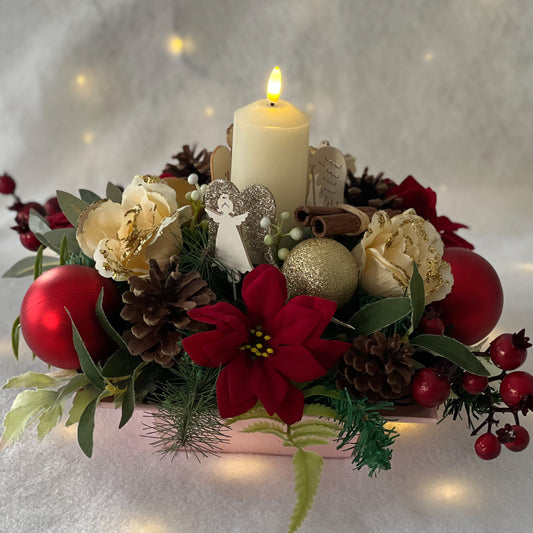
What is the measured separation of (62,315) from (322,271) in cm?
27

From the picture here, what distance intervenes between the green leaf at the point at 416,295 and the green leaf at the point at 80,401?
13.3 inches

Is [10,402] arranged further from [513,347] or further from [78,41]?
[78,41]

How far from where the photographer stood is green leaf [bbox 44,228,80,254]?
3.06 feet

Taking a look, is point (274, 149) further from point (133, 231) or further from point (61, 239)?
point (61, 239)

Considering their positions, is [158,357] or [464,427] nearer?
[158,357]

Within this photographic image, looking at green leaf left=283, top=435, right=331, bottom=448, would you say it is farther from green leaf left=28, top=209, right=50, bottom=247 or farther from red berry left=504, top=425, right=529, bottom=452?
green leaf left=28, top=209, right=50, bottom=247

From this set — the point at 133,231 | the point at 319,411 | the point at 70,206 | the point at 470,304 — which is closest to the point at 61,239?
the point at 70,206

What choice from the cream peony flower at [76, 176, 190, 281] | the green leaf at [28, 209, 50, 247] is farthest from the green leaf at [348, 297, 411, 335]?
the green leaf at [28, 209, 50, 247]

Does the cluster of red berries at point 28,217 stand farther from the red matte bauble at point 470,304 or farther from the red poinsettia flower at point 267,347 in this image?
the red matte bauble at point 470,304

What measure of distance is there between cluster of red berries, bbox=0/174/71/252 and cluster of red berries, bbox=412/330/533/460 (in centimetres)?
57

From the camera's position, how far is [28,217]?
3.65 ft

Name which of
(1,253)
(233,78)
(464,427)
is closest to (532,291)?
(464,427)

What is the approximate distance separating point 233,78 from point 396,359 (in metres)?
1.08

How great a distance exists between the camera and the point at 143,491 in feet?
2.61
